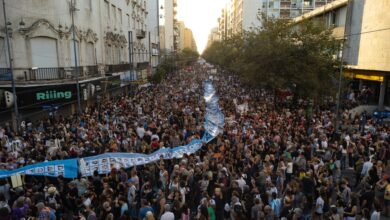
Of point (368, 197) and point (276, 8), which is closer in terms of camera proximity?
point (368, 197)

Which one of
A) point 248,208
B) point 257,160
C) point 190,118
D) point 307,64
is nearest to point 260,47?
point 307,64

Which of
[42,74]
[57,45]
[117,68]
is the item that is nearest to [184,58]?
[117,68]

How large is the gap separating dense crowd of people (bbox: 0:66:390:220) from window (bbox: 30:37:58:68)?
6071 millimetres

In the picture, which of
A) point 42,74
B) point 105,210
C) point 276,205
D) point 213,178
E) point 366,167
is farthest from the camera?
point 42,74

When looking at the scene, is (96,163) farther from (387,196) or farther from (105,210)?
(387,196)

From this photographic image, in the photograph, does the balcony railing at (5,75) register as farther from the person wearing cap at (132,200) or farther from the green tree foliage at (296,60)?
the green tree foliage at (296,60)

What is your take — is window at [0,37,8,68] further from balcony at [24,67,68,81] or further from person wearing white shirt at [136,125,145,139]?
person wearing white shirt at [136,125,145,139]

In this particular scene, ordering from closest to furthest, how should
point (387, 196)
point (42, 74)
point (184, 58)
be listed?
1. point (387, 196)
2. point (42, 74)
3. point (184, 58)

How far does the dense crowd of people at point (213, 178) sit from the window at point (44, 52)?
19.9 feet

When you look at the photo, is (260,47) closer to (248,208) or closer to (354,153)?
(354,153)

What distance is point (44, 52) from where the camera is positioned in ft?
73.7

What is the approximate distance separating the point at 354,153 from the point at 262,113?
27.4 ft

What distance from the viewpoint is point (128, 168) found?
39.6ft

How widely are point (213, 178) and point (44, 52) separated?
1722 cm
